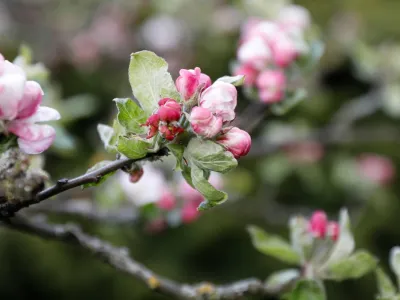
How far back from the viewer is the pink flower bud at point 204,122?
0.38m

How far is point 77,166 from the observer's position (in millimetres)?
1297

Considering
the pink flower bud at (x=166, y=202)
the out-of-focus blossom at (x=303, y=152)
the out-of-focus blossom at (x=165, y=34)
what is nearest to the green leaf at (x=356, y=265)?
the pink flower bud at (x=166, y=202)

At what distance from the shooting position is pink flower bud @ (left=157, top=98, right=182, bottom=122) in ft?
1.24

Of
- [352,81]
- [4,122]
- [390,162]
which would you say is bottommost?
[390,162]

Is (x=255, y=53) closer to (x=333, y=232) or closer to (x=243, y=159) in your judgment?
(x=333, y=232)

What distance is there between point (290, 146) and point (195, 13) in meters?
0.45

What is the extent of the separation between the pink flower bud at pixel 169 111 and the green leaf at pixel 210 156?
25 millimetres

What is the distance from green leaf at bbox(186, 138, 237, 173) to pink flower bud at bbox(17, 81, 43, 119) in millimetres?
117

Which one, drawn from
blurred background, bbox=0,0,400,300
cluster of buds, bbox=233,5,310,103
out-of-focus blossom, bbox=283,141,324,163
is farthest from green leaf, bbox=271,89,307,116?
out-of-focus blossom, bbox=283,141,324,163

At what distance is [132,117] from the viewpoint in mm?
415

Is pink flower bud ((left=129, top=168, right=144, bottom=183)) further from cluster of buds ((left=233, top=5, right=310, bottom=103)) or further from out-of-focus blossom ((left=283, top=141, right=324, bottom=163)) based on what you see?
out-of-focus blossom ((left=283, top=141, right=324, bottom=163))

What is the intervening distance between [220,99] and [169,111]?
0.12ft

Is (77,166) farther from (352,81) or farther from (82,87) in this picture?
(352,81)

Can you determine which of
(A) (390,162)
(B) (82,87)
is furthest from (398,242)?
(B) (82,87)
